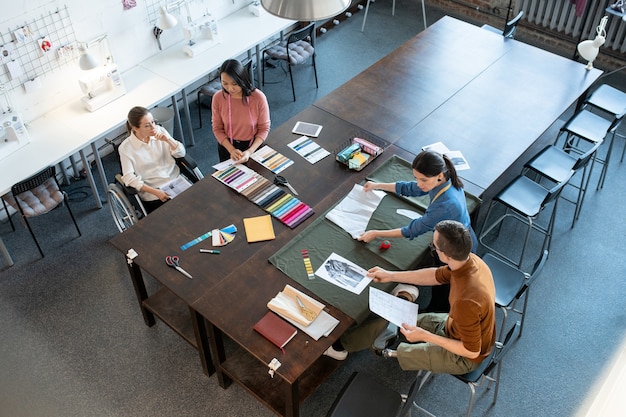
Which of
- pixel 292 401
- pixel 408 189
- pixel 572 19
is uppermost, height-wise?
pixel 408 189

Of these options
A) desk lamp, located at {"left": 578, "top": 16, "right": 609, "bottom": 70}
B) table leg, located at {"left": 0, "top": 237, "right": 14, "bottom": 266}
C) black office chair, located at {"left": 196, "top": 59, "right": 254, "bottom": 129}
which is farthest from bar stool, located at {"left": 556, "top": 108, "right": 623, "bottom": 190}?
table leg, located at {"left": 0, "top": 237, "right": 14, "bottom": 266}

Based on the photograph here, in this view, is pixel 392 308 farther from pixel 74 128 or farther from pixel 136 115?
pixel 74 128

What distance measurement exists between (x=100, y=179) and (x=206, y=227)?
218 centimetres

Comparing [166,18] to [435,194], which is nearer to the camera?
[435,194]

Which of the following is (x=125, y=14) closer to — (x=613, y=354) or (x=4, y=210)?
(x=4, y=210)

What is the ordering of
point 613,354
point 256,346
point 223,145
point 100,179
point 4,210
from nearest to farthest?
1. point 256,346
2. point 613,354
3. point 223,145
4. point 4,210
5. point 100,179

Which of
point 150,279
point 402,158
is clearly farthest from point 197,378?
point 402,158

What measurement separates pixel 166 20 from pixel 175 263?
2.68 m

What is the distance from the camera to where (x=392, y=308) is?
11.7ft

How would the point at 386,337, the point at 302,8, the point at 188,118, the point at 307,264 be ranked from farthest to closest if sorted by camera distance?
the point at 188,118
the point at 307,264
the point at 386,337
the point at 302,8

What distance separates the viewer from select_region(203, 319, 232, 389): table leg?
373 cm

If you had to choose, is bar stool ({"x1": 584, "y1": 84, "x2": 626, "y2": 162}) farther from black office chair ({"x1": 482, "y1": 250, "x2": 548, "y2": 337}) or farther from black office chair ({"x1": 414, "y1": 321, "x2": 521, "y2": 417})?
black office chair ({"x1": 414, "y1": 321, "x2": 521, "y2": 417})

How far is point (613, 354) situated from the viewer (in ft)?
14.3

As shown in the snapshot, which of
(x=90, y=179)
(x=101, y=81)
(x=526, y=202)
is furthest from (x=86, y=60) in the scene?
(x=526, y=202)
